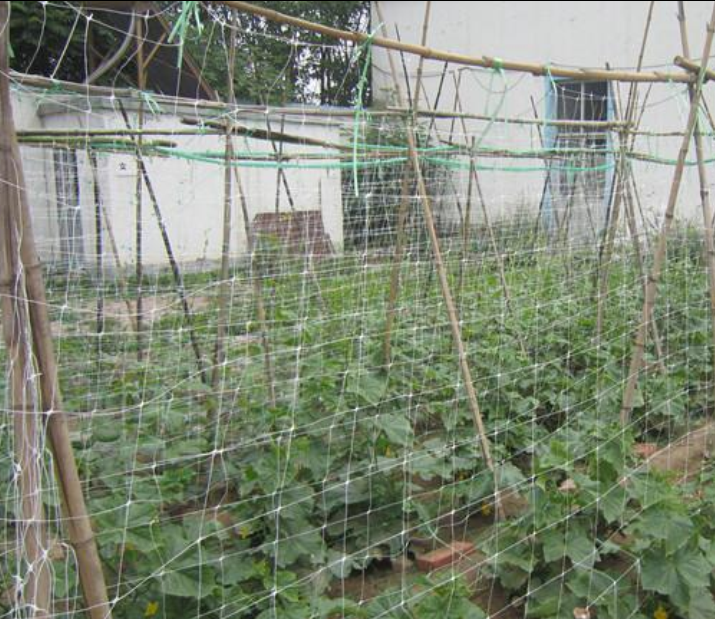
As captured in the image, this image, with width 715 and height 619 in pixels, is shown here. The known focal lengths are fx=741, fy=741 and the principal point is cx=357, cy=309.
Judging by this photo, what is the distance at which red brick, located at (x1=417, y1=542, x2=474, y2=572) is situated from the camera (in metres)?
2.58

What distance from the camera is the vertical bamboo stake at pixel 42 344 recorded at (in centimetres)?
141

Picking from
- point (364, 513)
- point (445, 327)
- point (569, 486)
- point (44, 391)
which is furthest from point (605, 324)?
point (44, 391)

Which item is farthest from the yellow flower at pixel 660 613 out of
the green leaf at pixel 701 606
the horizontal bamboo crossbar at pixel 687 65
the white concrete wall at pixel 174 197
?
the white concrete wall at pixel 174 197

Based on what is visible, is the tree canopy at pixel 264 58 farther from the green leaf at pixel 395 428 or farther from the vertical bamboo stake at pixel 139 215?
the green leaf at pixel 395 428

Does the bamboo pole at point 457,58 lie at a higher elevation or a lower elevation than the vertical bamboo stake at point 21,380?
higher

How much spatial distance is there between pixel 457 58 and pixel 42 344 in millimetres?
1464

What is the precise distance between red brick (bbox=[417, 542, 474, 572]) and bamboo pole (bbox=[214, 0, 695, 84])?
1602mm

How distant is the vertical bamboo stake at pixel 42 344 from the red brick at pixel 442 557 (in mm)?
1299

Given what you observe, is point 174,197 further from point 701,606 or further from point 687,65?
point 701,606

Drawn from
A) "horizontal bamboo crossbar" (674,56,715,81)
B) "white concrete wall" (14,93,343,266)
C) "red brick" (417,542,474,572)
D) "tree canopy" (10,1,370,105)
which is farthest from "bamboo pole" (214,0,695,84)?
"white concrete wall" (14,93,343,266)

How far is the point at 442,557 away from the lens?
2598mm

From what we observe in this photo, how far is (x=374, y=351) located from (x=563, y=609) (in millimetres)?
1852

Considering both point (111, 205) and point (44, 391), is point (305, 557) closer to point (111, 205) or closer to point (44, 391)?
point (44, 391)

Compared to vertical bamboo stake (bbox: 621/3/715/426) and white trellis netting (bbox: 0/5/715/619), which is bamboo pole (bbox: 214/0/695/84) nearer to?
vertical bamboo stake (bbox: 621/3/715/426)
